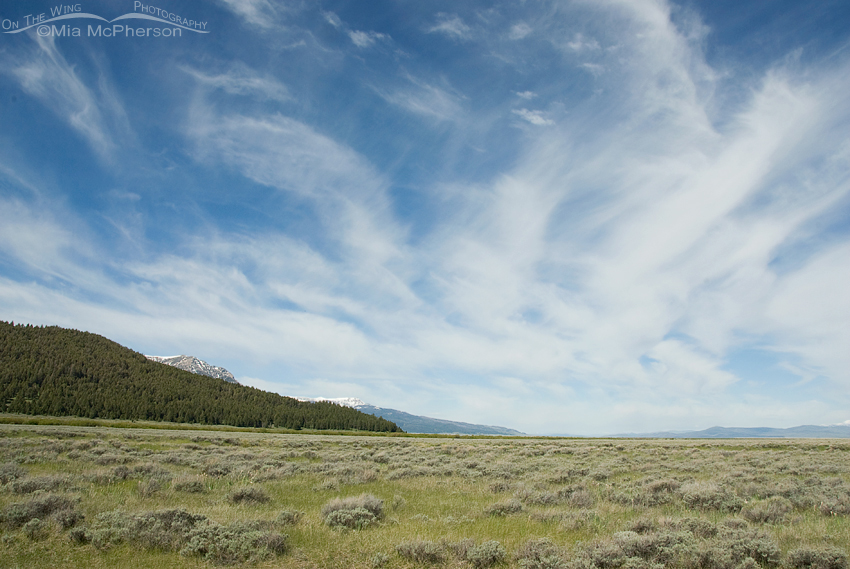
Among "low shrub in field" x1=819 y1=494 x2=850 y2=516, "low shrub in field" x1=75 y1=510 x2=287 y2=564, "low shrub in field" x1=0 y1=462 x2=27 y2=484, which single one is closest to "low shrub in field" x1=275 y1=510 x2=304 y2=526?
"low shrub in field" x1=75 y1=510 x2=287 y2=564

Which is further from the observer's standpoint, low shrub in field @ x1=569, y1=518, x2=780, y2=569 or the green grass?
the green grass

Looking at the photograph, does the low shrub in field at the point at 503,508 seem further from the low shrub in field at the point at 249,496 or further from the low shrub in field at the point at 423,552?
the low shrub in field at the point at 249,496

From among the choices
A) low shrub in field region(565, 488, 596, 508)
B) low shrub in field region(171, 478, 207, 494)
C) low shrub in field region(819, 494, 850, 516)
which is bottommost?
low shrub in field region(171, 478, 207, 494)

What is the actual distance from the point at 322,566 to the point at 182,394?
15850cm

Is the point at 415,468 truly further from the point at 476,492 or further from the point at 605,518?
the point at 605,518

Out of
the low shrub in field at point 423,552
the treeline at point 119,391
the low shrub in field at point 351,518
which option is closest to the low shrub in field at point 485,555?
the low shrub in field at point 423,552

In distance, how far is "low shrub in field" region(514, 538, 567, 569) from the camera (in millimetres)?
6834

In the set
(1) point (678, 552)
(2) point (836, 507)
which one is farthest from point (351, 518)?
(2) point (836, 507)

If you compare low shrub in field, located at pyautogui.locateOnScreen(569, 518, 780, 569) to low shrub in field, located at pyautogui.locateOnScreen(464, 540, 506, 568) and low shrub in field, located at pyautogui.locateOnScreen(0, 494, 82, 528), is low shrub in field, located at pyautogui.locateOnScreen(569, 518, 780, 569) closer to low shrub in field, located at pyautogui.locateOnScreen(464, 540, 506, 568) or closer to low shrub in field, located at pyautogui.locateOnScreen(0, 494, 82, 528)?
low shrub in field, located at pyautogui.locateOnScreen(464, 540, 506, 568)

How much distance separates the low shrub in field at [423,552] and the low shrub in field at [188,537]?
2422 millimetres

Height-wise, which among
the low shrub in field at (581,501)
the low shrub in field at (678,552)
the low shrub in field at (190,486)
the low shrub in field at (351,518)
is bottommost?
the low shrub in field at (190,486)

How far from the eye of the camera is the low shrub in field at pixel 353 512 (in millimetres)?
9539

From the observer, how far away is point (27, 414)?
314 ft

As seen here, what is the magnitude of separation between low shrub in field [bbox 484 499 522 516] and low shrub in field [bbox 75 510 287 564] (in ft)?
19.0
